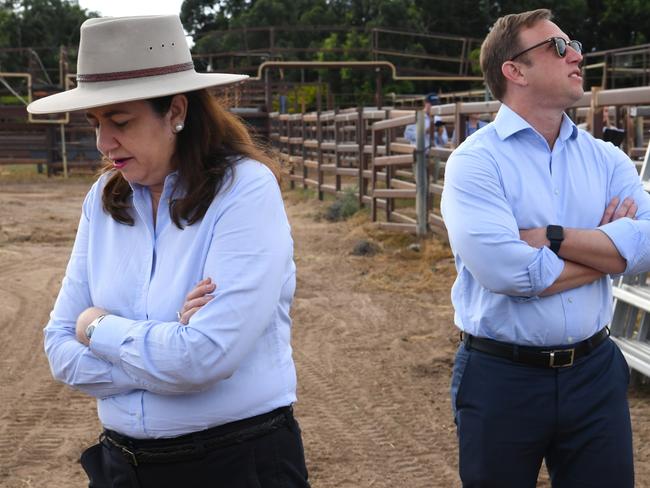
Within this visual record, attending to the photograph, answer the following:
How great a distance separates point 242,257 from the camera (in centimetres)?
199

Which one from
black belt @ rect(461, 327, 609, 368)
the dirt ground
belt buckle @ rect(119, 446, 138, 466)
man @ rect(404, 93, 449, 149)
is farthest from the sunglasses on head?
man @ rect(404, 93, 449, 149)

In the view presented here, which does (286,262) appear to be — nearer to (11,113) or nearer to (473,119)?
(473,119)

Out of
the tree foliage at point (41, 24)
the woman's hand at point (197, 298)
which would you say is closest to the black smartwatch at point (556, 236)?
the woman's hand at point (197, 298)

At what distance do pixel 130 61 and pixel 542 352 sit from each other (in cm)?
132

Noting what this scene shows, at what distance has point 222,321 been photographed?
1.97 meters

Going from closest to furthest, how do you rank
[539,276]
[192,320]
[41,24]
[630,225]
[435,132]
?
[192,320]
[539,276]
[630,225]
[435,132]
[41,24]

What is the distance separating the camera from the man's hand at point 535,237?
2.61 metres

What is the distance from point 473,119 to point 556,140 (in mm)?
7594

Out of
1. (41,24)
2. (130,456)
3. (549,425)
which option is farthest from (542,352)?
(41,24)

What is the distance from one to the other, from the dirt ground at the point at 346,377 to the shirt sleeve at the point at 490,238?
175 centimetres

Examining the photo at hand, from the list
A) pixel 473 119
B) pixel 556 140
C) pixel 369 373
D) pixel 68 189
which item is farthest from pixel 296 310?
pixel 68 189

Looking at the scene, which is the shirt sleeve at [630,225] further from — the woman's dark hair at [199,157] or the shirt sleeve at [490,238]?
the woman's dark hair at [199,157]

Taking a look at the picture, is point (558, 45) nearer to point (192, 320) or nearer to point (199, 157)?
point (199, 157)

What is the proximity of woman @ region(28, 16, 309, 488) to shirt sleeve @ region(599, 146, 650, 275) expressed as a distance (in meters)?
1.00
